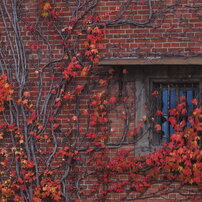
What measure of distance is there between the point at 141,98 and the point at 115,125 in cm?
60

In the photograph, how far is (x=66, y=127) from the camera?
9.08 meters

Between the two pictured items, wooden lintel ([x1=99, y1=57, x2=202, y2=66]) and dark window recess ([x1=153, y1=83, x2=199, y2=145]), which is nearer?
wooden lintel ([x1=99, y1=57, x2=202, y2=66])

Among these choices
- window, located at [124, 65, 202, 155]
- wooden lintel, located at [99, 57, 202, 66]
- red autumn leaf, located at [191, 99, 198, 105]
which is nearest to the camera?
wooden lintel, located at [99, 57, 202, 66]

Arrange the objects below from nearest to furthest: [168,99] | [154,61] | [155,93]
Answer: [154,61]
[155,93]
[168,99]

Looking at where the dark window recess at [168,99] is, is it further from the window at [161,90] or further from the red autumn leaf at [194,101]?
the red autumn leaf at [194,101]

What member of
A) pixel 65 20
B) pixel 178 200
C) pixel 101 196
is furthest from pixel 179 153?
pixel 65 20

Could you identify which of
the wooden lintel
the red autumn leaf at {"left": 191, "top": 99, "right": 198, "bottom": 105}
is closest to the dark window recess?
the red autumn leaf at {"left": 191, "top": 99, "right": 198, "bottom": 105}

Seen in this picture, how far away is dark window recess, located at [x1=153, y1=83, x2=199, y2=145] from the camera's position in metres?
8.98

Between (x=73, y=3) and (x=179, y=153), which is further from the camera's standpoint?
(x=73, y=3)

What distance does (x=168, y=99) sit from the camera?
9.02 m

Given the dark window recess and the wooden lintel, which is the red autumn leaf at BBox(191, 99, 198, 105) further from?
the wooden lintel

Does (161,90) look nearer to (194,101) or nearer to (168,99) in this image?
(168,99)

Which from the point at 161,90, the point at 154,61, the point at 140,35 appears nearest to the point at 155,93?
the point at 161,90

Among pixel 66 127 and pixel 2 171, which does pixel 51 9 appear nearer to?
pixel 66 127
